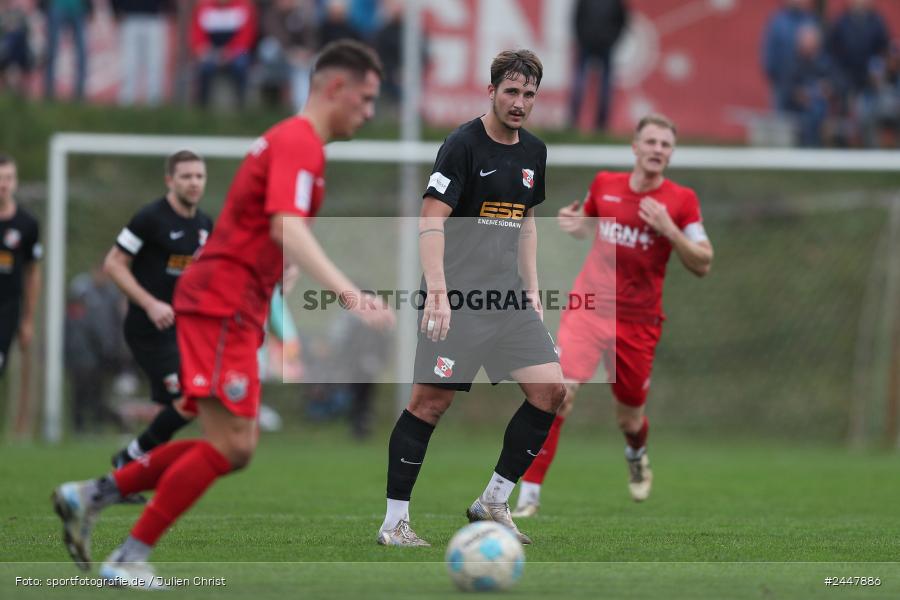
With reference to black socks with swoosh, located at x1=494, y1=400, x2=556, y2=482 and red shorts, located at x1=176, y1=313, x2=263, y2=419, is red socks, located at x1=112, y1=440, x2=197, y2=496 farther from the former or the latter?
black socks with swoosh, located at x1=494, y1=400, x2=556, y2=482

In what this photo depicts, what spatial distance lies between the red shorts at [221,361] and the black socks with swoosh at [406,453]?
1.66 m

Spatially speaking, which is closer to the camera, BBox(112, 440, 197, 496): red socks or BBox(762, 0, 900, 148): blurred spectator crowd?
BBox(112, 440, 197, 496): red socks

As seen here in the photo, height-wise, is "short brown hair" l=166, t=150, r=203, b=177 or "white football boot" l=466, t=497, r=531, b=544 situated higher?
"short brown hair" l=166, t=150, r=203, b=177

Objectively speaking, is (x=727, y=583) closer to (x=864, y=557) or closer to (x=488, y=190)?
(x=864, y=557)

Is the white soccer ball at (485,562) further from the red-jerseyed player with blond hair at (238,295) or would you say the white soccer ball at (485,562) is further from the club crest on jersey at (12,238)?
the club crest on jersey at (12,238)

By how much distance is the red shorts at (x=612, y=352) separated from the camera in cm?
950

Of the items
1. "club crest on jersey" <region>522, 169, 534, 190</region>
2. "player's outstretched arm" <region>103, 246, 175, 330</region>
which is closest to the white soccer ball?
"club crest on jersey" <region>522, 169, 534, 190</region>

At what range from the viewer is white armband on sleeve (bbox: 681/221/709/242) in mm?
9258

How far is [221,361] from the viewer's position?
19.5 ft

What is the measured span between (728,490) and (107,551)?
20.4 ft

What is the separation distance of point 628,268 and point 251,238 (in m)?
4.11

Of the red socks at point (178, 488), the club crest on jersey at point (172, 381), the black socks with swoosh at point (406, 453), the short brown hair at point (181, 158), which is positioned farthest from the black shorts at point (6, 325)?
the red socks at point (178, 488)

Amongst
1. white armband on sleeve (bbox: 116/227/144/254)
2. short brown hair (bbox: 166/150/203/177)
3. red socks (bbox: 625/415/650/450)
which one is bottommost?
red socks (bbox: 625/415/650/450)

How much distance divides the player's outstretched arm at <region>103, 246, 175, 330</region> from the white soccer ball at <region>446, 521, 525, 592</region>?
4.09 meters
